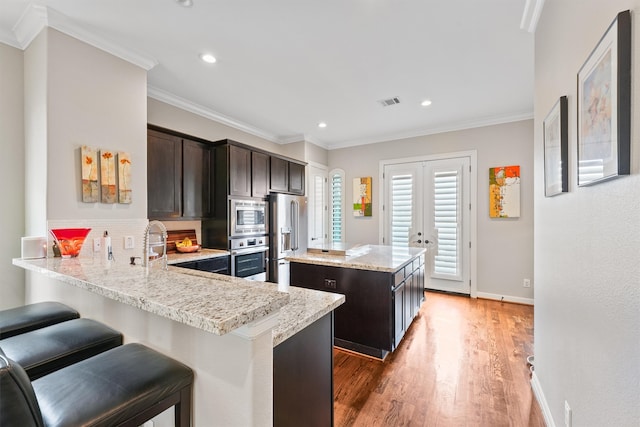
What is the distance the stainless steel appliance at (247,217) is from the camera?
3.60 metres

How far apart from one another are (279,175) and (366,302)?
257cm

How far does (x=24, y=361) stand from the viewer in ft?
3.66

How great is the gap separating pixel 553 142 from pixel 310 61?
2.10m

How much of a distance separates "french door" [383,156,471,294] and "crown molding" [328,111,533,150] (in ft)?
1.58

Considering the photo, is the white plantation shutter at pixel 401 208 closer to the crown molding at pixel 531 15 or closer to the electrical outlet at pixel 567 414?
the crown molding at pixel 531 15

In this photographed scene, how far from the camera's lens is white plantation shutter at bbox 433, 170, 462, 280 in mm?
4559

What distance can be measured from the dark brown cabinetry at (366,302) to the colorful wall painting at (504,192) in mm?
2273

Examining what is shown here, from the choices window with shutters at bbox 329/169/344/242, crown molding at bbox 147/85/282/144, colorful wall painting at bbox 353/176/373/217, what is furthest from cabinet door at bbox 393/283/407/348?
crown molding at bbox 147/85/282/144

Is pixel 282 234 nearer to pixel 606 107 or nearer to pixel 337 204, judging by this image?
pixel 337 204

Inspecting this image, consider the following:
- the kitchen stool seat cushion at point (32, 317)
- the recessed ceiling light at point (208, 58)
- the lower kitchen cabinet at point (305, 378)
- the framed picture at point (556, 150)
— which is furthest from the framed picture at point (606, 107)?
the recessed ceiling light at point (208, 58)

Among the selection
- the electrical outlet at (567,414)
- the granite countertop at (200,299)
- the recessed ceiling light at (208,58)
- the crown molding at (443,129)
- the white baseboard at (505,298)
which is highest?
the recessed ceiling light at (208,58)

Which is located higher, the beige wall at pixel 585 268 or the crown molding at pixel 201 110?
the crown molding at pixel 201 110

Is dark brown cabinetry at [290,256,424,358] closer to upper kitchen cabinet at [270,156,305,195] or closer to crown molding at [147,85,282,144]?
upper kitchen cabinet at [270,156,305,195]

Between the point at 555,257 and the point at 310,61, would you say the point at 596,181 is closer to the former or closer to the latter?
the point at 555,257
